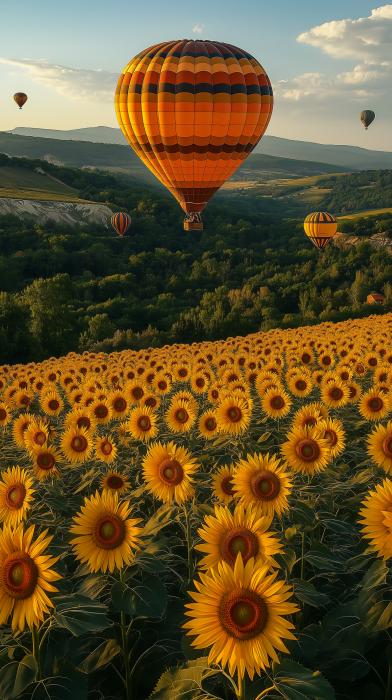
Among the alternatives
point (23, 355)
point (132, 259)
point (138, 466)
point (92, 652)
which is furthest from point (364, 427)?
point (132, 259)

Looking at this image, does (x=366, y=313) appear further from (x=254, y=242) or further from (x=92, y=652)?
(x=254, y=242)

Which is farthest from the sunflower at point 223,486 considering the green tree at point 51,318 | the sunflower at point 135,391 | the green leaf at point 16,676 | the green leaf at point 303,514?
the green tree at point 51,318

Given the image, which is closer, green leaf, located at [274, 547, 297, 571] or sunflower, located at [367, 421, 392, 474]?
green leaf, located at [274, 547, 297, 571]

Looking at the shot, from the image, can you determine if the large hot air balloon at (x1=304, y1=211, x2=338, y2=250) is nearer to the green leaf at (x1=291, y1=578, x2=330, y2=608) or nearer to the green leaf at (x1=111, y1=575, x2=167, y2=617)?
the green leaf at (x1=291, y1=578, x2=330, y2=608)

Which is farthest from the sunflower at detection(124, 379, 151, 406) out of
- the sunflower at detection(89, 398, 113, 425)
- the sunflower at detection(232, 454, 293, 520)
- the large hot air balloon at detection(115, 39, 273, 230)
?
the large hot air balloon at detection(115, 39, 273, 230)

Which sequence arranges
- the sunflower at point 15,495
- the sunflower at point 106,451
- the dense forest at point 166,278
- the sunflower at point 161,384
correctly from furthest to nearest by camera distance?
1. the dense forest at point 166,278
2. the sunflower at point 161,384
3. the sunflower at point 106,451
4. the sunflower at point 15,495

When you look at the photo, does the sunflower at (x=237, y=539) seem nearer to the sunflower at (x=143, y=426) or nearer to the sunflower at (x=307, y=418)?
the sunflower at (x=307, y=418)

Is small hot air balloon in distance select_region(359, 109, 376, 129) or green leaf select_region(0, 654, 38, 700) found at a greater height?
small hot air balloon in distance select_region(359, 109, 376, 129)
